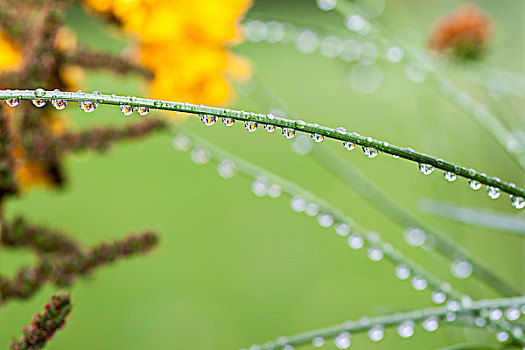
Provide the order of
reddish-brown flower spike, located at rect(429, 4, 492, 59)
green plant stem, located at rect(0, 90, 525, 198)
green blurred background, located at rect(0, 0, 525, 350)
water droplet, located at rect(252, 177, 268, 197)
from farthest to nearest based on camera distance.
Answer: green blurred background, located at rect(0, 0, 525, 350), reddish-brown flower spike, located at rect(429, 4, 492, 59), water droplet, located at rect(252, 177, 268, 197), green plant stem, located at rect(0, 90, 525, 198)

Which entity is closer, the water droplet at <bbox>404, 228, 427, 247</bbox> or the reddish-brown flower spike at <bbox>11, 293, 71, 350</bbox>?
the reddish-brown flower spike at <bbox>11, 293, 71, 350</bbox>

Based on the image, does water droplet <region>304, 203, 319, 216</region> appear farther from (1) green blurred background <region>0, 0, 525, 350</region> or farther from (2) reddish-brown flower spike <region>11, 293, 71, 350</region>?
(1) green blurred background <region>0, 0, 525, 350</region>

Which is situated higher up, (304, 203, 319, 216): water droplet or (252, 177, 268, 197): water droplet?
(252, 177, 268, 197): water droplet

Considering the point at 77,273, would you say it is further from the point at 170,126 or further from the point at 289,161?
the point at 289,161

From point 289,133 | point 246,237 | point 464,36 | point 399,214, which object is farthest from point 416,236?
point 246,237

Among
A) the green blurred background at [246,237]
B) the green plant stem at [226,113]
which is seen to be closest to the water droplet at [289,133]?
the green plant stem at [226,113]

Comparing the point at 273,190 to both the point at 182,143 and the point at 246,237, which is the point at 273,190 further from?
the point at 246,237

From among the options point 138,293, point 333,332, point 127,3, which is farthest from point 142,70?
point 138,293

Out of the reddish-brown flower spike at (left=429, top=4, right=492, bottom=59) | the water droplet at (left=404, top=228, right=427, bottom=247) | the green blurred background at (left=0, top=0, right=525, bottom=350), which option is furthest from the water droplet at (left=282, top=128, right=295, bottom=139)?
the green blurred background at (left=0, top=0, right=525, bottom=350)
